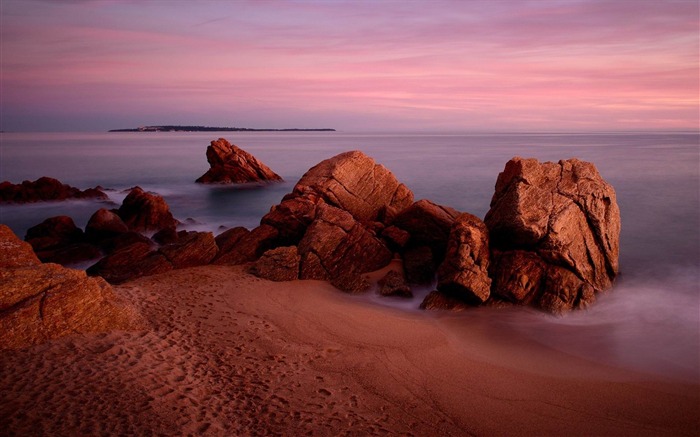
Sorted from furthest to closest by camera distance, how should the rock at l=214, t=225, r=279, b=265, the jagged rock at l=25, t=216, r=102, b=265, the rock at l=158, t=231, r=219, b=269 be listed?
the jagged rock at l=25, t=216, r=102, b=265 < the rock at l=214, t=225, r=279, b=265 < the rock at l=158, t=231, r=219, b=269

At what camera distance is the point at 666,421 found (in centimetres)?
726

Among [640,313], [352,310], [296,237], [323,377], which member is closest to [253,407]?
[323,377]

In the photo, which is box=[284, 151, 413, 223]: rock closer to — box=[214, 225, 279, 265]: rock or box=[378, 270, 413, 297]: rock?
box=[214, 225, 279, 265]: rock

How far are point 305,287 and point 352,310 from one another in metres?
1.64

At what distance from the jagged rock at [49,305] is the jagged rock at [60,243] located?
218 inches

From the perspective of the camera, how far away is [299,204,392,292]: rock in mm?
12680

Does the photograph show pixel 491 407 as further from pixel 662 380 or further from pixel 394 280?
pixel 394 280

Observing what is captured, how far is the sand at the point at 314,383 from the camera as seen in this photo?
6352 millimetres

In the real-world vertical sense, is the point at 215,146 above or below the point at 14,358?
above

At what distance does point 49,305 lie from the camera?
821 cm

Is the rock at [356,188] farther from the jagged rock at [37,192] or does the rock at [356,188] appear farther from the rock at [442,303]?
the jagged rock at [37,192]

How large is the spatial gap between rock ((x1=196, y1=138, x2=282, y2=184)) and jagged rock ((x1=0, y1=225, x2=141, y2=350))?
25.1m

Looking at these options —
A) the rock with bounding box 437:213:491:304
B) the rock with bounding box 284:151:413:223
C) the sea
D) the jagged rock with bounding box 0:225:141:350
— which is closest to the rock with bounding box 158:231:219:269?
the rock with bounding box 284:151:413:223

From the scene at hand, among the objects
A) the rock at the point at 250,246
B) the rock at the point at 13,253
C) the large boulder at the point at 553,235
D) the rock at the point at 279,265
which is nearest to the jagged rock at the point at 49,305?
the rock at the point at 13,253
